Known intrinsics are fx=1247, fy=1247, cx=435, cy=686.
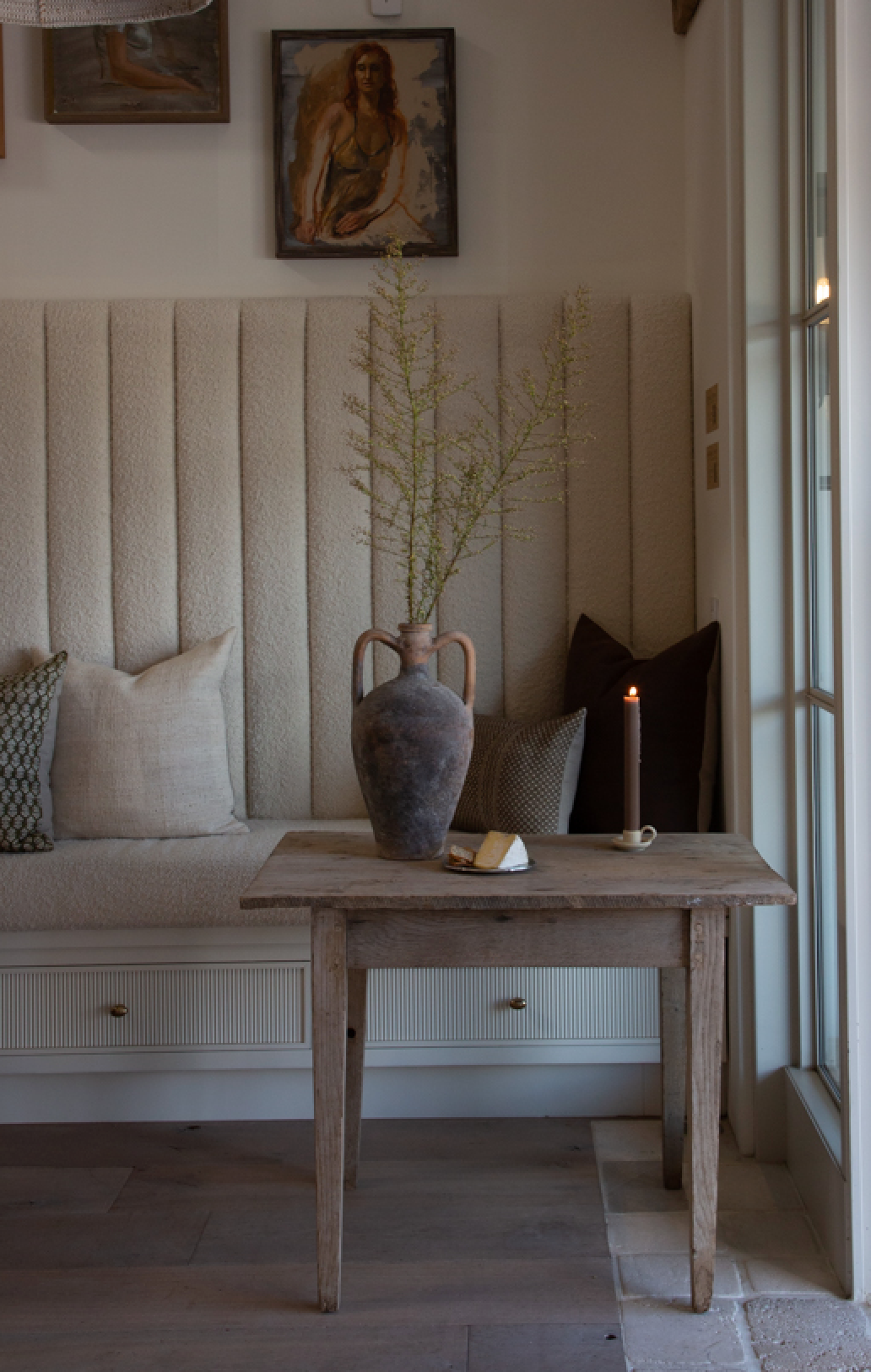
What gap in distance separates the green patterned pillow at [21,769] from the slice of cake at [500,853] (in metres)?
1.22

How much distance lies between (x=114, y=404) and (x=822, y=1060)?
7.33ft

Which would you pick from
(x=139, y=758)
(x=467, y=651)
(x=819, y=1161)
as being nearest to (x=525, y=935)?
(x=467, y=651)

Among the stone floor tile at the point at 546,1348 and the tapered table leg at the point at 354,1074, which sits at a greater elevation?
the tapered table leg at the point at 354,1074

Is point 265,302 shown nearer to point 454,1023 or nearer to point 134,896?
point 134,896

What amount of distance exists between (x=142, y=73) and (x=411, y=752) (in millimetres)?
2146

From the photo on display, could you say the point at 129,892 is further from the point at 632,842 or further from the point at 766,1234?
the point at 766,1234

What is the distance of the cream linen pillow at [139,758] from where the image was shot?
286cm

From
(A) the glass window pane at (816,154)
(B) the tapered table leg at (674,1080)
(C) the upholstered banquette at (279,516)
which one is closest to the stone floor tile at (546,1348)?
(B) the tapered table leg at (674,1080)

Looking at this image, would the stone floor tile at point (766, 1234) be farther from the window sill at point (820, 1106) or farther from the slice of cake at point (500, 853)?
the slice of cake at point (500, 853)

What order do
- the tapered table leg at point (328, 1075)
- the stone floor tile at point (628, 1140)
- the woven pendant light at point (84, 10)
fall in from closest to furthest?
1. the woven pendant light at point (84, 10)
2. the tapered table leg at point (328, 1075)
3. the stone floor tile at point (628, 1140)

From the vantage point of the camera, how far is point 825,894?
7.80ft

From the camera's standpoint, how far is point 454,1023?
2.66 metres

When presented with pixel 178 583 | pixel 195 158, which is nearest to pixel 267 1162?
pixel 178 583

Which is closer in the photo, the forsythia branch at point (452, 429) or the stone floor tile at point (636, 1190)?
the stone floor tile at point (636, 1190)
